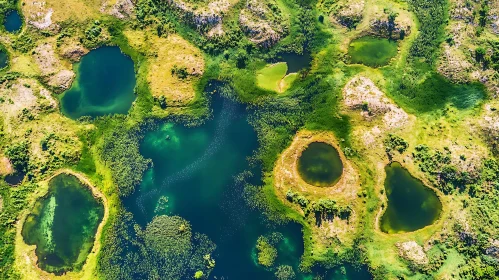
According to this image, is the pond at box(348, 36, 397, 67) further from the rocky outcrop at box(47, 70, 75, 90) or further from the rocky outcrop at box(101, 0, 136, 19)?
the rocky outcrop at box(47, 70, 75, 90)

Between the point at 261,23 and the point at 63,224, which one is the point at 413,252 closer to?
the point at 261,23

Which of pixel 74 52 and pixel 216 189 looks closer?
pixel 216 189

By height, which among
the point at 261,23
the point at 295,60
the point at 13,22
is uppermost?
the point at 261,23

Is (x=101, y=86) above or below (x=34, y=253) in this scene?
above

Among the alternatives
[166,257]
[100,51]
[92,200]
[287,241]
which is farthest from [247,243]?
[100,51]

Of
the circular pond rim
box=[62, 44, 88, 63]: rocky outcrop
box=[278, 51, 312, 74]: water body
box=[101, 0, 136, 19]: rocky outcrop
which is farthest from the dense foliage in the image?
box=[101, 0, 136, 19]: rocky outcrop

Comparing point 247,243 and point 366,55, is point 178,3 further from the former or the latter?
point 247,243

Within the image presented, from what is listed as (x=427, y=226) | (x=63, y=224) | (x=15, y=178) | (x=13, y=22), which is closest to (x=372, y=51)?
(x=427, y=226)

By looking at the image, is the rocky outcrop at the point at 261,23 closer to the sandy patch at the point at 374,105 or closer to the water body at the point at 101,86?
the sandy patch at the point at 374,105
